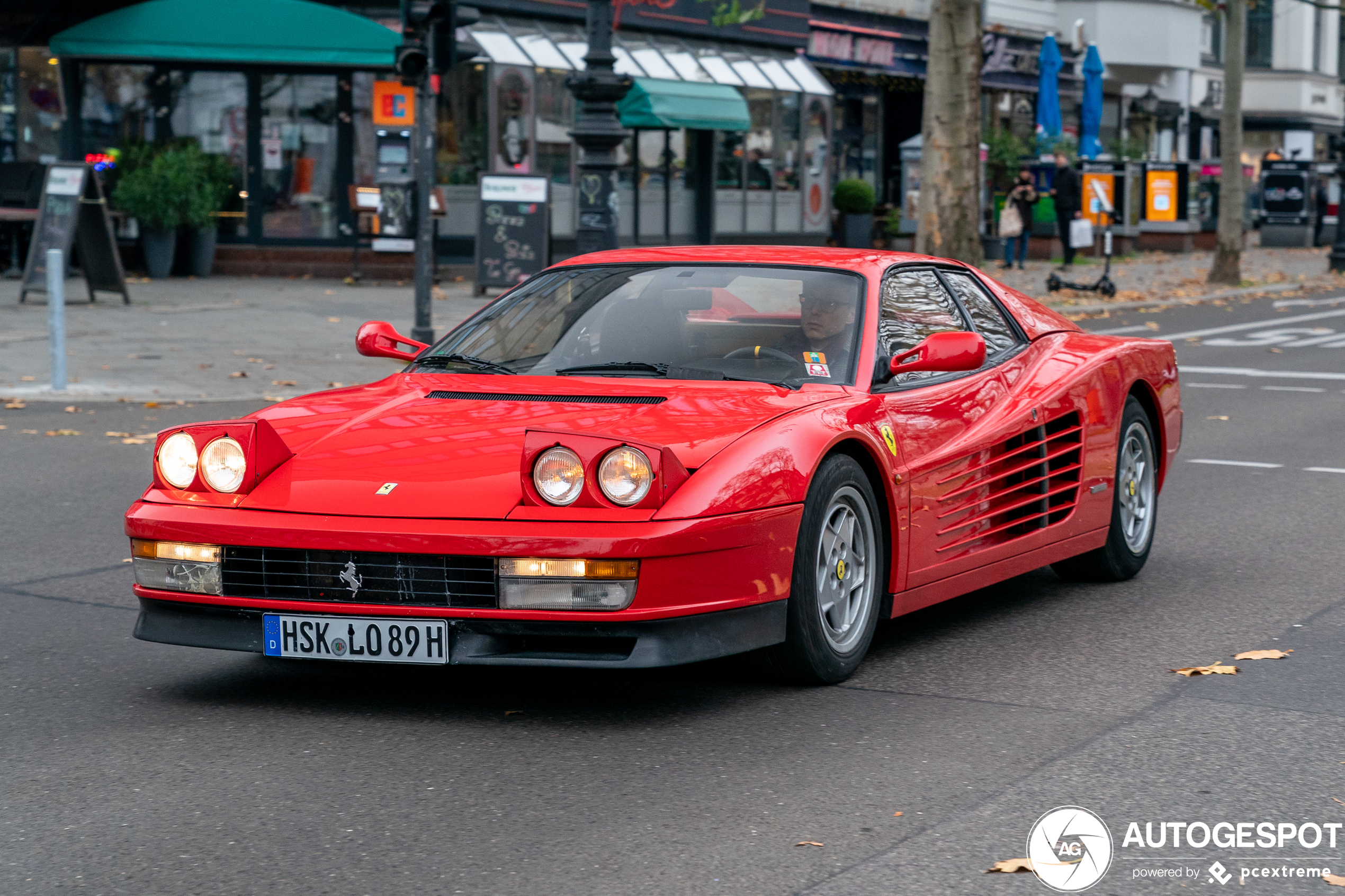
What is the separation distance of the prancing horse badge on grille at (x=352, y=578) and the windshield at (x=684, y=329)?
3.93 feet

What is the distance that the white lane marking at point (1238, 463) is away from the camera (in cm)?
1007

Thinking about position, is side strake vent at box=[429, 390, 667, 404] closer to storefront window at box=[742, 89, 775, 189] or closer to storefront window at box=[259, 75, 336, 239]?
storefront window at box=[259, 75, 336, 239]

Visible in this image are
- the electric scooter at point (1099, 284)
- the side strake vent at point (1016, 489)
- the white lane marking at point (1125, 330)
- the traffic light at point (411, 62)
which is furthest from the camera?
the electric scooter at point (1099, 284)

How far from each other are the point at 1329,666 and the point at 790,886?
2.60 metres

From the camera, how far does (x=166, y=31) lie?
908 inches

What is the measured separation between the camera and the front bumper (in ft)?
14.9

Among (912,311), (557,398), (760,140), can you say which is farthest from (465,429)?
(760,140)

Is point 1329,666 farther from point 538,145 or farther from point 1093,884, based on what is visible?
point 538,145

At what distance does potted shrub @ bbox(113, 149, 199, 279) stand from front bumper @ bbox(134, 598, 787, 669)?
61.9ft

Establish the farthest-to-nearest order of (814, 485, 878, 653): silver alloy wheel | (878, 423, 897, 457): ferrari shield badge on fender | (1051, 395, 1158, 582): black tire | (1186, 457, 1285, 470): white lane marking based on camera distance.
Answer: (1186, 457, 1285, 470): white lane marking → (1051, 395, 1158, 582): black tire → (878, 423, 897, 457): ferrari shield badge on fender → (814, 485, 878, 653): silver alloy wheel

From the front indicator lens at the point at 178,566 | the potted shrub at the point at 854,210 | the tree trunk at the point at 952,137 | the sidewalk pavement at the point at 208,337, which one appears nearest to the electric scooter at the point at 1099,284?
the tree trunk at the point at 952,137

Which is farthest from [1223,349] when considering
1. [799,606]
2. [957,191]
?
[799,606]

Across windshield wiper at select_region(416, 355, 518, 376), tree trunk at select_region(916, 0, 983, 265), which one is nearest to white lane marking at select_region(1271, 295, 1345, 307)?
tree trunk at select_region(916, 0, 983, 265)

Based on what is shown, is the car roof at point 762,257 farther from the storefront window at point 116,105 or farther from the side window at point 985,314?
the storefront window at point 116,105
